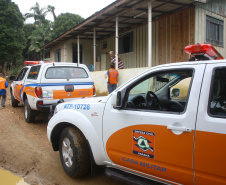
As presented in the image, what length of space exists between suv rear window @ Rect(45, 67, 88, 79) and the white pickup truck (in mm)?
2940

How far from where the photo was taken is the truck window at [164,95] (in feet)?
9.08

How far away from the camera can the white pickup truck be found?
2018mm

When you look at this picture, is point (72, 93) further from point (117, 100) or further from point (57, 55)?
point (57, 55)

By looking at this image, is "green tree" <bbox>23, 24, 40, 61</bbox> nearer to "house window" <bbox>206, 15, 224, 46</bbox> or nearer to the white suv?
"house window" <bbox>206, 15, 224, 46</bbox>

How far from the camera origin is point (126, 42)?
13.4 m

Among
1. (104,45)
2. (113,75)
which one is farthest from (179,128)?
(104,45)

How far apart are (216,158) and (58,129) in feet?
8.38

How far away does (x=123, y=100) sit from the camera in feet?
8.86

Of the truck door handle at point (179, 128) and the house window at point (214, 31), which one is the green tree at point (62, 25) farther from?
the truck door handle at point (179, 128)

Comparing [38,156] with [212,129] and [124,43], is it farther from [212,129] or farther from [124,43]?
[124,43]

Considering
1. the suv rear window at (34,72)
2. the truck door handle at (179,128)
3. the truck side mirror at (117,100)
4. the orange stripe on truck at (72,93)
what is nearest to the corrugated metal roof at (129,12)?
the orange stripe on truck at (72,93)

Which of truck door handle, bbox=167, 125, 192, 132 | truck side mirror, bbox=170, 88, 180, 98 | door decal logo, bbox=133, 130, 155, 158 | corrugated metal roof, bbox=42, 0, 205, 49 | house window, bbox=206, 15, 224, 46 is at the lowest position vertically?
door decal logo, bbox=133, 130, 155, 158

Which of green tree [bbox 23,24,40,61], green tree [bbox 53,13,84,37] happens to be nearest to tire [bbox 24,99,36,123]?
green tree [bbox 53,13,84,37]

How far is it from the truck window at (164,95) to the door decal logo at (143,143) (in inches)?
14.6
